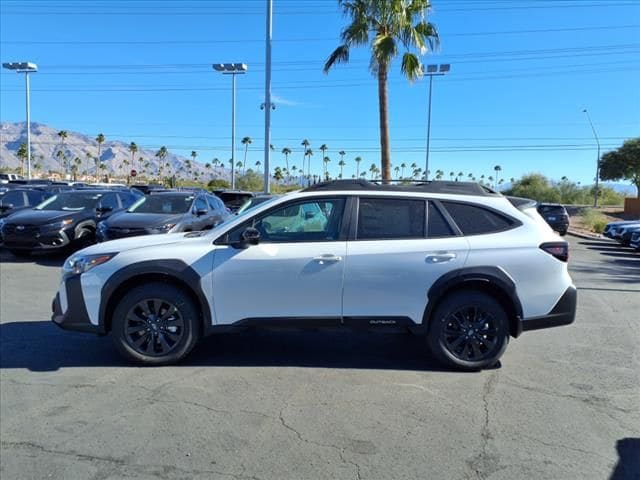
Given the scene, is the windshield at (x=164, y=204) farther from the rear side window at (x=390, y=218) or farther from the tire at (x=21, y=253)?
the rear side window at (x=390, y=218)

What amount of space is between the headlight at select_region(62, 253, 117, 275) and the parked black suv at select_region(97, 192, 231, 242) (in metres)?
5.56

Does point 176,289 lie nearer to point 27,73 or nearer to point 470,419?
point 470,419

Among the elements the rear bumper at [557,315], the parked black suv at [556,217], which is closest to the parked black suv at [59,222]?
the rear bumper at [557,315]

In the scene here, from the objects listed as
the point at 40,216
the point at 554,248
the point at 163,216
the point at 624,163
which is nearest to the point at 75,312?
the point at 554,248

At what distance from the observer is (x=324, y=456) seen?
11.1ft

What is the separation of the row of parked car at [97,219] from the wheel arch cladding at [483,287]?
5.97 meters

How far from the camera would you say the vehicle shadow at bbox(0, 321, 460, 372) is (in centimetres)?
505

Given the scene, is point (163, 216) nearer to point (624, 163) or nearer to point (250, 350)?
point (250, 350)

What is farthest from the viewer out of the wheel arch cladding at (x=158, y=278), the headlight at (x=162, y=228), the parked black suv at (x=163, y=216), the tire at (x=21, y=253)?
the tire at (x=21, y=253)

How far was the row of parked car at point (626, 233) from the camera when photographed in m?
16.8

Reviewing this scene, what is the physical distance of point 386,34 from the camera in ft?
58.6

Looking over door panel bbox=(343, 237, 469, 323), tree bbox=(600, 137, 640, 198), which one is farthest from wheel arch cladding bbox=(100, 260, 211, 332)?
tree bbox=(600, 137, 640, 198)

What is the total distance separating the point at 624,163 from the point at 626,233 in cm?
4446

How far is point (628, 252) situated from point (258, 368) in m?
17.0
